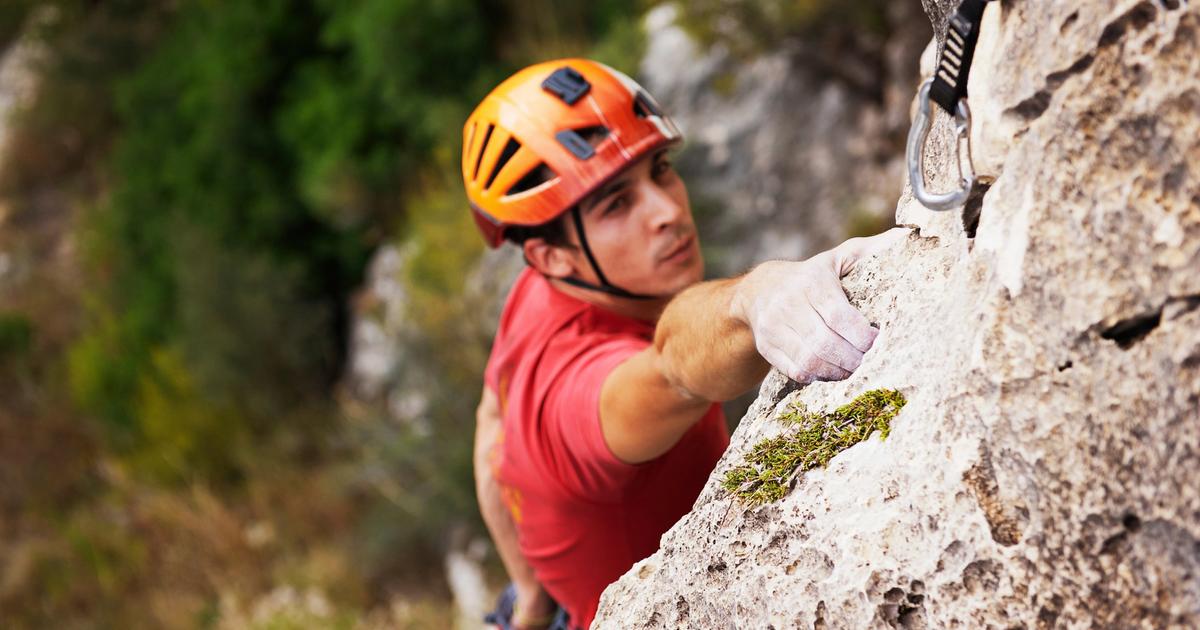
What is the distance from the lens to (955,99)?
1.29 meters

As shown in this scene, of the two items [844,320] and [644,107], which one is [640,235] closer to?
[644,107]

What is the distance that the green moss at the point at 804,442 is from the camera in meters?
1.38

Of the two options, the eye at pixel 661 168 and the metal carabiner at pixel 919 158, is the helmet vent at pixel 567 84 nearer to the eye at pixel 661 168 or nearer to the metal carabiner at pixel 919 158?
the eye at pixel 661 168

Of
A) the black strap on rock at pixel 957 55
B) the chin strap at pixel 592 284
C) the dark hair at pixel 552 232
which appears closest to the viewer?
the black strap on rock at pixel 957 55

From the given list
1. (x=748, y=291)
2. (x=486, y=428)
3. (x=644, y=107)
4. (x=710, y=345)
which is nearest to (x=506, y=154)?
(x=644, y=107)

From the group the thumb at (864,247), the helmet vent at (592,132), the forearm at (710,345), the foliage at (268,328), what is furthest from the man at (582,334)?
the foliage at (268,328)

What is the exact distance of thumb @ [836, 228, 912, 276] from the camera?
153 centimetres

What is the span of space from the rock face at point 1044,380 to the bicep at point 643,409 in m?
0.43

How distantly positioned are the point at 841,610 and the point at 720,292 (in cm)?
55

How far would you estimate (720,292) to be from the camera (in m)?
1.65

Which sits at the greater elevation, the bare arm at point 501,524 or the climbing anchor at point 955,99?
the climbing anchor at point 955,99

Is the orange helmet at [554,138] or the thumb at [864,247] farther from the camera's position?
the orange helmet at [554,138]

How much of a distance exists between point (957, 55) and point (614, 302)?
4.68 ft

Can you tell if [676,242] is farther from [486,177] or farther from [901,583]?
[901,583]
